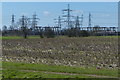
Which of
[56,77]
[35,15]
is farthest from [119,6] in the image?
[35,15]

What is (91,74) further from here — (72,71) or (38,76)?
(38,76)

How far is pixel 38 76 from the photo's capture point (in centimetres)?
1392

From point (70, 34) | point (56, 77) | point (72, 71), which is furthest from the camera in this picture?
point (70, 34)

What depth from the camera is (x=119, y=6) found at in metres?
14.7

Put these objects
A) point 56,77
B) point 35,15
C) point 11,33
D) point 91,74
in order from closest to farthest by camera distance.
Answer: point 56,77
point 91,74
point 35,15
point 11,33

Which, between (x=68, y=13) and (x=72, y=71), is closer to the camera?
(x=72, y=71)

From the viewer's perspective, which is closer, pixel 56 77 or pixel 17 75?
pixel 56 77

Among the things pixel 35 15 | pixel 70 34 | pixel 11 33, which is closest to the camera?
pixel 70 34

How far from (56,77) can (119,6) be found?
4441 millimetres

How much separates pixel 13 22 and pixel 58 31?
822 inches

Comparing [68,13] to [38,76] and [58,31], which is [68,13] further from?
[38,76]

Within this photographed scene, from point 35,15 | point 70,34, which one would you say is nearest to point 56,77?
point 70,34

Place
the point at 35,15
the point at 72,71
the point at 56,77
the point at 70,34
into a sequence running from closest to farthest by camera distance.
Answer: the point at 56,77, the point at 72,71, the point at 70,34, the point at 35,15

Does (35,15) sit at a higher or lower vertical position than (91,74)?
higher
